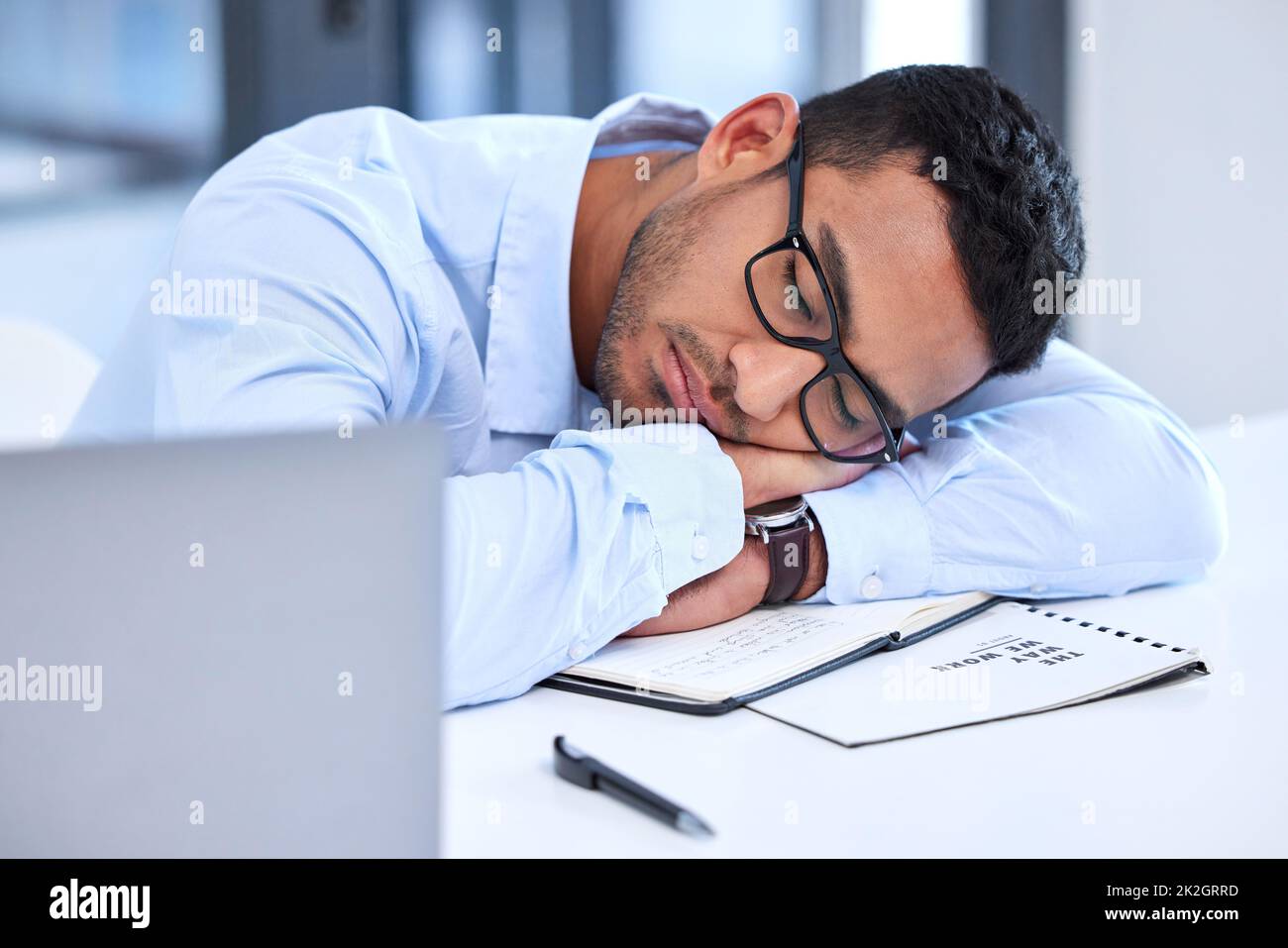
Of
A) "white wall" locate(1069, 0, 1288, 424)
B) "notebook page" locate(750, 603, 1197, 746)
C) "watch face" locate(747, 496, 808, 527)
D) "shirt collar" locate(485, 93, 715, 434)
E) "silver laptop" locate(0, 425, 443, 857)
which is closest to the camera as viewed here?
"silver laptop" locate(0, 425, 443, 857)

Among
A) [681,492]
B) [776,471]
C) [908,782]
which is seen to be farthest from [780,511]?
[908,782]

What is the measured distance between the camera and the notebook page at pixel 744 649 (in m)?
0.78

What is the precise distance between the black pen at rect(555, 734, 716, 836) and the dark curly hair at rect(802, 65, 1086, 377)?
63cm

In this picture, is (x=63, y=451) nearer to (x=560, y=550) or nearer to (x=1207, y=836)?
(x=560, y=550)

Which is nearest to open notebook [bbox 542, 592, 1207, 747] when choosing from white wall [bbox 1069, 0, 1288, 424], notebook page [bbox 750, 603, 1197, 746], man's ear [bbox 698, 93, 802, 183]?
notebook page [bbox 750, 603, 1197, 746]

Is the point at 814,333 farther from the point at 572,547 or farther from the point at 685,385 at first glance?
the point at 572,547

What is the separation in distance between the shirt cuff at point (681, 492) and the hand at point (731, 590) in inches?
0.7

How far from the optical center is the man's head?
1.03 meters

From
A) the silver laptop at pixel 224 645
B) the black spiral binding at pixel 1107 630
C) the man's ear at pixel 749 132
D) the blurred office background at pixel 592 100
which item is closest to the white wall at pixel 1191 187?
the blurred office background at pixel 592 100

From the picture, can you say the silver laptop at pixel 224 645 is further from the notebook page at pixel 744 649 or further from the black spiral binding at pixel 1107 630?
the black spiral binding at pixel 1107 630

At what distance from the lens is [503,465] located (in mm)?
1198

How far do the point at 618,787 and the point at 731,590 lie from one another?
1.10 ft

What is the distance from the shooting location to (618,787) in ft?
2.02

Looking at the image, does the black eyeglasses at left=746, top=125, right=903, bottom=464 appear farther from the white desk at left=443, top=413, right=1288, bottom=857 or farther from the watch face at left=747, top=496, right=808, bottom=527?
the white desk at left=443, top=413, right=1288, bottom=857
